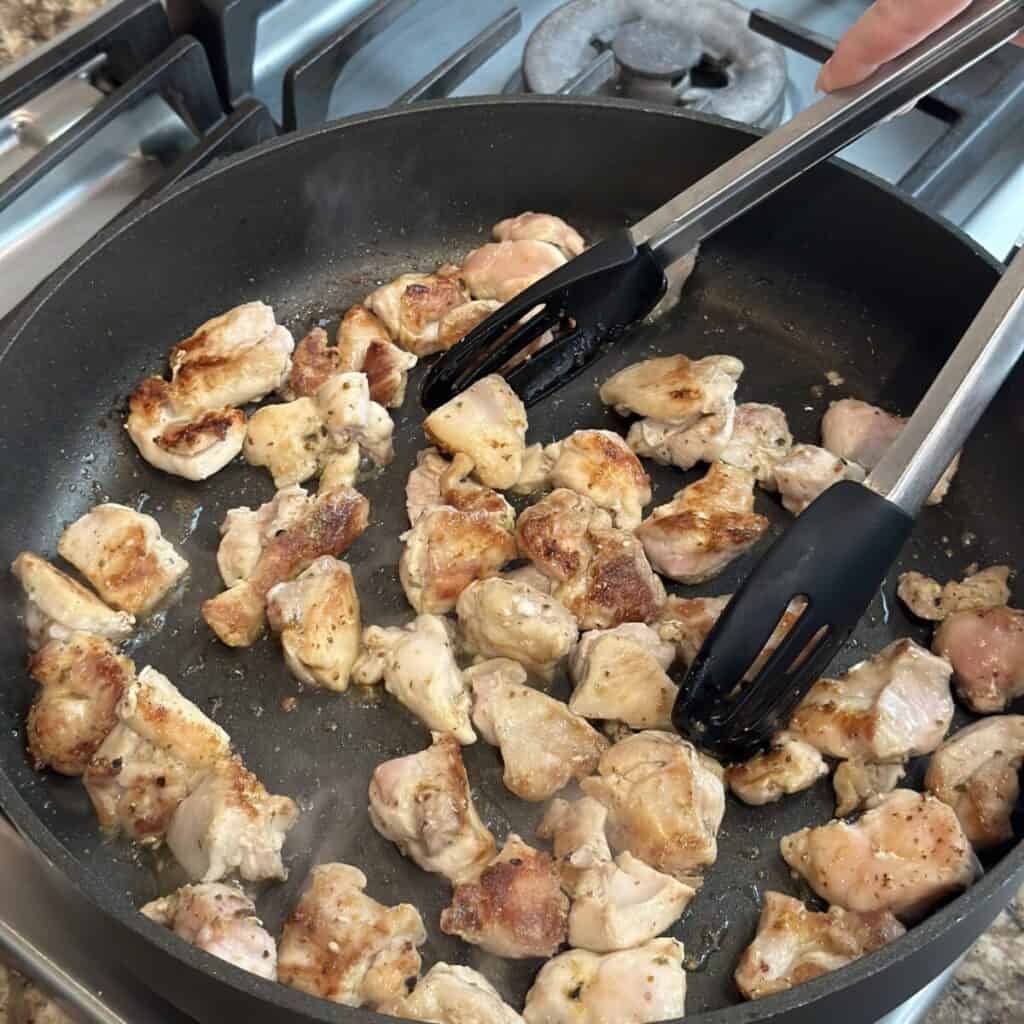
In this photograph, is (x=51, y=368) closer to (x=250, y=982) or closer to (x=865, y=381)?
(x=250, y=982)

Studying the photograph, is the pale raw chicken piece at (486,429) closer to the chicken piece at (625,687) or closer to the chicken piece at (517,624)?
the chicken piece at (517,624)

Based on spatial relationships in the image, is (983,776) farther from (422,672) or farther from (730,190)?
(730,190)

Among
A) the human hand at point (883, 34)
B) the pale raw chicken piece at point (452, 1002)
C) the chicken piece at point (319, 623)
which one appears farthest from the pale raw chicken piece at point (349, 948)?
the human hand at point (883, 34)

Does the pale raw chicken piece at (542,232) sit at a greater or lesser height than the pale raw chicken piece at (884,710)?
greater

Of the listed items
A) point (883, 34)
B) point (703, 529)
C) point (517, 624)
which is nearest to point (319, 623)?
point (517, 624)

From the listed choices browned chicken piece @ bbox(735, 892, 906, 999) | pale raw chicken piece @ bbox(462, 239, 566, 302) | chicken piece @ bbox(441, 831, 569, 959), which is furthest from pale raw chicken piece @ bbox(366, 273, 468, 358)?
browned chicken piece @ bbox(735, 892, 906, 999)

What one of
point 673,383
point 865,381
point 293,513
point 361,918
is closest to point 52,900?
point 361,918
